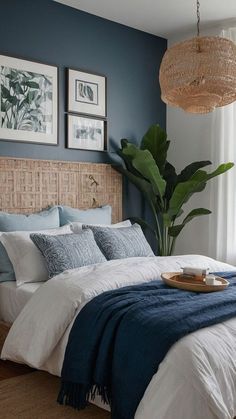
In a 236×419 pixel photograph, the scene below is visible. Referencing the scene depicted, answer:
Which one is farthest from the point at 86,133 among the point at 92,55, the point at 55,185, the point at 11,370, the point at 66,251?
the point at 11,370

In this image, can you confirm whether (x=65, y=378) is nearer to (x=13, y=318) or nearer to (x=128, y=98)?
(x=13, y=318)

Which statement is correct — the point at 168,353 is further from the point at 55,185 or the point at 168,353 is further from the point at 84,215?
the point at 55,185

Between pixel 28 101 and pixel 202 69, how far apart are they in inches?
65.1

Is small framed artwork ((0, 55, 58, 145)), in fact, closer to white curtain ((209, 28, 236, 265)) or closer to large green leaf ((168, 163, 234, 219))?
large green leaf ((168, 163, 234, 219))

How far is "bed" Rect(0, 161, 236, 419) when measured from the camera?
2.11 metres

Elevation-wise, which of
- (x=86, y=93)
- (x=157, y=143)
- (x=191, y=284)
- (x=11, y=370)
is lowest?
(x=11, y=370)

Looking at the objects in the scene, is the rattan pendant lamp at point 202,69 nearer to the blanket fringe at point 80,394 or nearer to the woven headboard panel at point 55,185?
the woven headboard panel at point 55,185

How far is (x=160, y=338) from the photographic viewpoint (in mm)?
2258

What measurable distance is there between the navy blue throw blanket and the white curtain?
2.17 metres

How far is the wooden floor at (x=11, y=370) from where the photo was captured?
124 inches

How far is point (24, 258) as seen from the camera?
338cm

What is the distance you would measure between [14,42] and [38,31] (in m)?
0.29

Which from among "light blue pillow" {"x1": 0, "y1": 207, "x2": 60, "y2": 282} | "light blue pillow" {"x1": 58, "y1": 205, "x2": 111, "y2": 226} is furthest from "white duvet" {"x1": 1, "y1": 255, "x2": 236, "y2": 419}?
"light blue pillow" {"x1": 58, "y1": 205, "x2": 111, "y2": 226}

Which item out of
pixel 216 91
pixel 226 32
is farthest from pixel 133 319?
pixel 226 32
